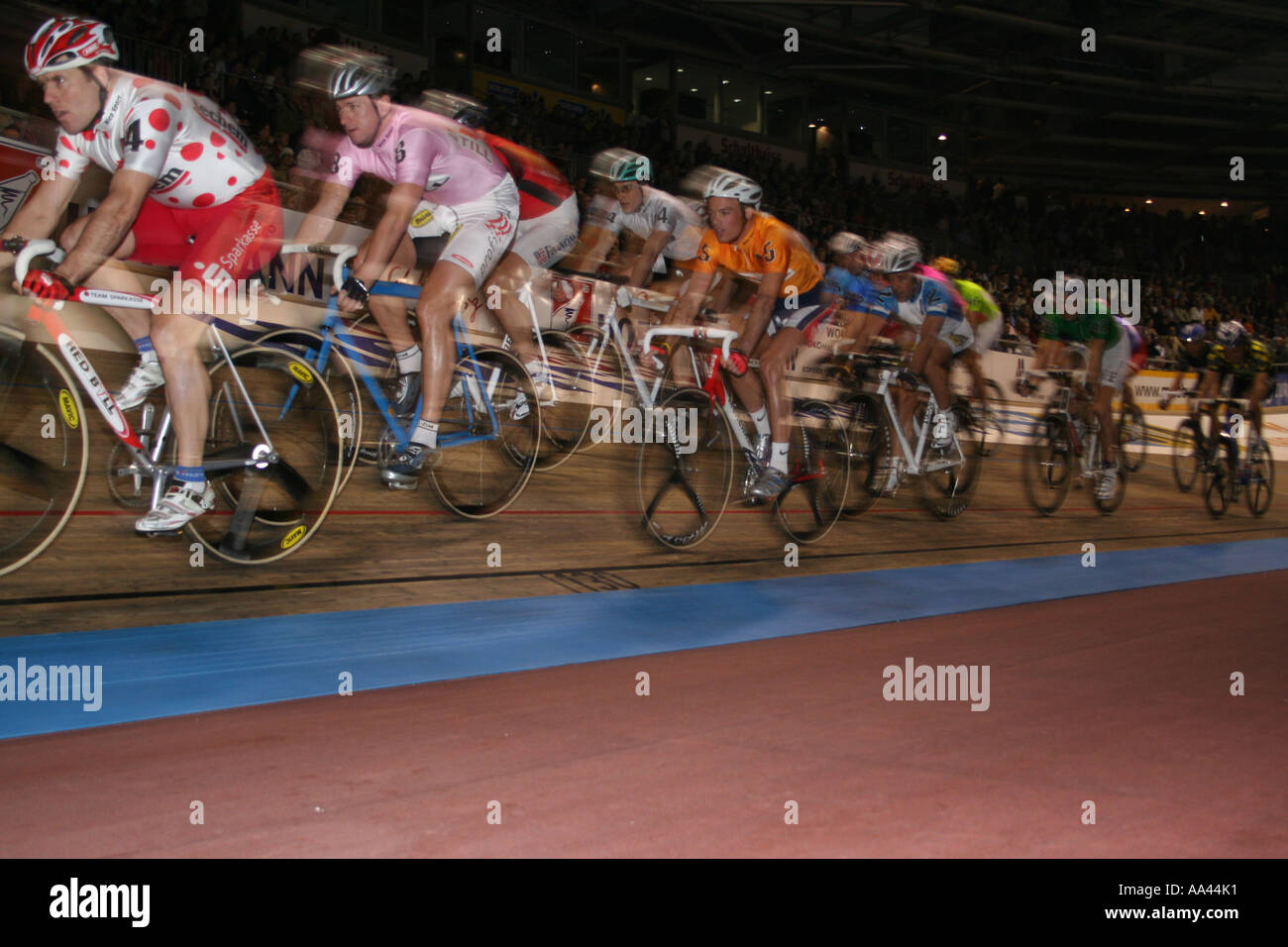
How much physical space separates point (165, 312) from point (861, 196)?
1951 centimetres

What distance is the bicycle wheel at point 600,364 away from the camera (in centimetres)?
553

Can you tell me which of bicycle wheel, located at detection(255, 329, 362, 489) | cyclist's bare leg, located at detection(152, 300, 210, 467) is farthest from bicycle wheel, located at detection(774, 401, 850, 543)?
cyclist's bare leg, located at detection(152, 300, 210, 467)

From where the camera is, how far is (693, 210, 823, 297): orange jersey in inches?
194

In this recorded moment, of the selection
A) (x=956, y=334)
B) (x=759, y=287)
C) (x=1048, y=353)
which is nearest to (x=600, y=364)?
(x=759, y=287)

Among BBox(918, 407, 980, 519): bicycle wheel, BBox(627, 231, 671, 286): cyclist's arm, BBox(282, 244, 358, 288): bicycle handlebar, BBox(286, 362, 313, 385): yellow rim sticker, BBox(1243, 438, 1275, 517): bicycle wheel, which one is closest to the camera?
BBox(286, 362, 313, 385): yellow rim sticker

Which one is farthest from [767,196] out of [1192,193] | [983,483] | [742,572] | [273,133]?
[1192,193]

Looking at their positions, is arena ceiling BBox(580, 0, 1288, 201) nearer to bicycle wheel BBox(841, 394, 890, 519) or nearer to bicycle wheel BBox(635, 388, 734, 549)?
bicycle wheel BBox(841, 394, 890, 519)

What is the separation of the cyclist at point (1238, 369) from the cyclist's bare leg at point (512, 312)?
600 centimetres

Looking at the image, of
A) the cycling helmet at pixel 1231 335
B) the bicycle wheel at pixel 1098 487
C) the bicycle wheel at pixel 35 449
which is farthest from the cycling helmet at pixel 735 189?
the cycling helmet at pixel 1231 335

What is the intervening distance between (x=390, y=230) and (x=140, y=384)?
3.32ft

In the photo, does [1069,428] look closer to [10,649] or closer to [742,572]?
[742,572]

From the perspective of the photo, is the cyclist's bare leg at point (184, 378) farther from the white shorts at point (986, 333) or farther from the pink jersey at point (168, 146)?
the white shorts at point (986, 333)

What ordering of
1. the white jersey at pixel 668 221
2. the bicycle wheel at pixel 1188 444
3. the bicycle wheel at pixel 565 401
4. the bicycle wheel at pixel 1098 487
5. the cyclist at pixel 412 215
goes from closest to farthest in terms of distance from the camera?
1. the cyclist at pixel 412 215
2. the bicycle wheel at pixel 565 401
3. the white jersey at pixel 668 221
4. the bicycle wheel at pixel 1098 487
5. the bicycle wheel at pixel 1188 444

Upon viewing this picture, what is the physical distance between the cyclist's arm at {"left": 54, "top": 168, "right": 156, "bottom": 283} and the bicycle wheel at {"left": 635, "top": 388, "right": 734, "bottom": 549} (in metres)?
2.11
